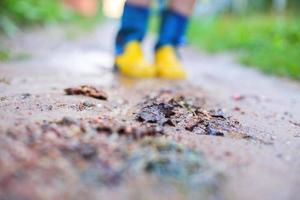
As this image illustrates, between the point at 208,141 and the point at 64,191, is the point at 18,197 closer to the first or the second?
the point at 64,191

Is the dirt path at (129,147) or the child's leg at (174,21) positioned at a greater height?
the child's leg at (174,21)

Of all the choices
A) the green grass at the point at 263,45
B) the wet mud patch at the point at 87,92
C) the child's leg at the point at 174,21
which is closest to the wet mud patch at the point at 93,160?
the wet mud patch at the point at 87,92

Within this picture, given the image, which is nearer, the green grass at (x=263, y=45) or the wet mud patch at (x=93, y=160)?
the wet mud patch at (x=93, y=160)

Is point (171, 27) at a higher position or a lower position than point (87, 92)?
higher

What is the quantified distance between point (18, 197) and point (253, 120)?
1.14 m

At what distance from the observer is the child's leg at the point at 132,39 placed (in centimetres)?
312

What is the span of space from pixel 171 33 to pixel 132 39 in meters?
0.31

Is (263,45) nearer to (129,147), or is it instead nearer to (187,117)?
(187,117)

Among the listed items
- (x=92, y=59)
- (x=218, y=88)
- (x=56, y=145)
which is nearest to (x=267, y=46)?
(x=92, y=59)

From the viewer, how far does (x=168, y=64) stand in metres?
3.19

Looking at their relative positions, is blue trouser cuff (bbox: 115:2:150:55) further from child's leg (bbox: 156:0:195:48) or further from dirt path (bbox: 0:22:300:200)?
dirt path (bbox: 0:22:300:200)

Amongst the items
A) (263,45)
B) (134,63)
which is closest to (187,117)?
(134,63)

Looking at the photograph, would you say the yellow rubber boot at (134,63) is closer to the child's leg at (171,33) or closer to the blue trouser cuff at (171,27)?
the child's leg at (171,33)

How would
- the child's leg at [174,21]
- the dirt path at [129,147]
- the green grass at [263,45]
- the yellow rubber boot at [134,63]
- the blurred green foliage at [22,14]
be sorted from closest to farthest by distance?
the dirt path at [129,147]
the yellow rubber boot at [134,63]
the child's leg at [174,21]
the green grass at [263,45]
the blurred green foliage at [22,14]
